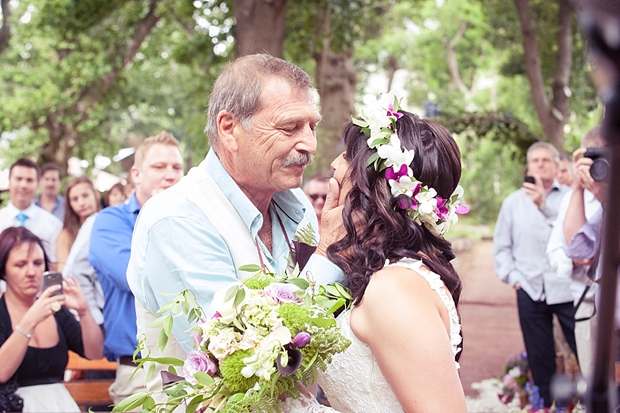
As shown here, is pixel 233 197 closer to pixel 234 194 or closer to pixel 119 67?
pixel 234 194

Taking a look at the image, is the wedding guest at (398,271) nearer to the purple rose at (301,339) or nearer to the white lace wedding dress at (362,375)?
the white lace wedding dress at (362,375)

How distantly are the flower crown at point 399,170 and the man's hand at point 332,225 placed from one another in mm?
192

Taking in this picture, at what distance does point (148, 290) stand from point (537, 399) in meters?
4.10

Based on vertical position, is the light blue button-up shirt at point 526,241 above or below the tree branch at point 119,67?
below

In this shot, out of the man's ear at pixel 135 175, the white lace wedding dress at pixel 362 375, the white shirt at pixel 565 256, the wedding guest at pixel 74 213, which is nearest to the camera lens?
the white lace wedding dress at pixel 362 375

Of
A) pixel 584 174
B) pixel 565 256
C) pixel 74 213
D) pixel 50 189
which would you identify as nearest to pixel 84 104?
pixel 50 189

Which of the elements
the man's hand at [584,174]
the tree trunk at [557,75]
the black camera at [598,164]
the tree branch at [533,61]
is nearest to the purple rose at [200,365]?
the black camera at [598,164]

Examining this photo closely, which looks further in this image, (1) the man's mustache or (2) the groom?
(1) the man's mustache

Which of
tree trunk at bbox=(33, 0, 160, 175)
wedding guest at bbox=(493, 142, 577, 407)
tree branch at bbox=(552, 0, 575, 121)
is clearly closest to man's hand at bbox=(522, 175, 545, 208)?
wedding guest at bbox=(493, 142, 577, 407)

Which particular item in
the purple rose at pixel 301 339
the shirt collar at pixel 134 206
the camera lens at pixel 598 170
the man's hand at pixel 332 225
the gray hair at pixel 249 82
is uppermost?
the gray hair at pixel 249 82

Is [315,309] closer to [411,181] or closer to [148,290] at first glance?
[411,181]

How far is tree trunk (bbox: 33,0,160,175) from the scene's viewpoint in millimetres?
Answer: 15188

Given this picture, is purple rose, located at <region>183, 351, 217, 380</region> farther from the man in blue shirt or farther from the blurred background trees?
the blurred background trees

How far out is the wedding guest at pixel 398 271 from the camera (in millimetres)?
2059
